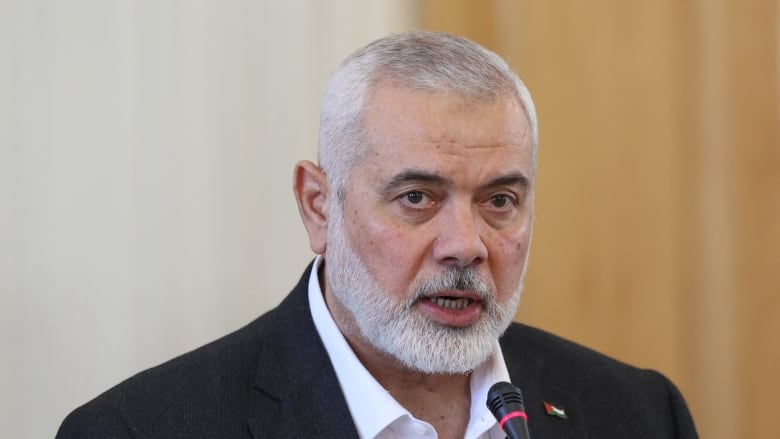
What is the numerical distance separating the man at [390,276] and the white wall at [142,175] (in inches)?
24.1

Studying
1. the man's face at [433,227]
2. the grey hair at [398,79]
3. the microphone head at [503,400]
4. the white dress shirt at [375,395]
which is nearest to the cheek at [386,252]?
the man's face at [433,227]

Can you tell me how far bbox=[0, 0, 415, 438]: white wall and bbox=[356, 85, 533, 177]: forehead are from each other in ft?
2.93

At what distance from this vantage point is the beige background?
2.67 meters

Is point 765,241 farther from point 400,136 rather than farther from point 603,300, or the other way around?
point 400,136

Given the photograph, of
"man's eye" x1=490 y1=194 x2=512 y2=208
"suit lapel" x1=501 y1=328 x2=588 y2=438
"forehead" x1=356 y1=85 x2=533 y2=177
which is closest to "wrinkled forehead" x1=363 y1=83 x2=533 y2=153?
"forehead" x1=356 y1=85 x2=533 y2=177

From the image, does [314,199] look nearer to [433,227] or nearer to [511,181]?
[433,227]

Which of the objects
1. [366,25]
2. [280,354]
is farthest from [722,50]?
[280,354]

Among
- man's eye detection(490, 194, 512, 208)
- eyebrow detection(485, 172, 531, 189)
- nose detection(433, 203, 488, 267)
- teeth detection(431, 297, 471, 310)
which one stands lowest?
teeth detection(431, 297, 471, 310)

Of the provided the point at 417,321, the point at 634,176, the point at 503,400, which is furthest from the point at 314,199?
the point at 634,176

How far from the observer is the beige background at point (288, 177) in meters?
2.67

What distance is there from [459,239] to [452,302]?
0.15m

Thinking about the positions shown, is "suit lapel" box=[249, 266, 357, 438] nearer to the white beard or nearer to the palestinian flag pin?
the white beard

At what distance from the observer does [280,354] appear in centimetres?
221

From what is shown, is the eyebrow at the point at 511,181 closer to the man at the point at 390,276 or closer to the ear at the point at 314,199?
the man at the point at 390,276
